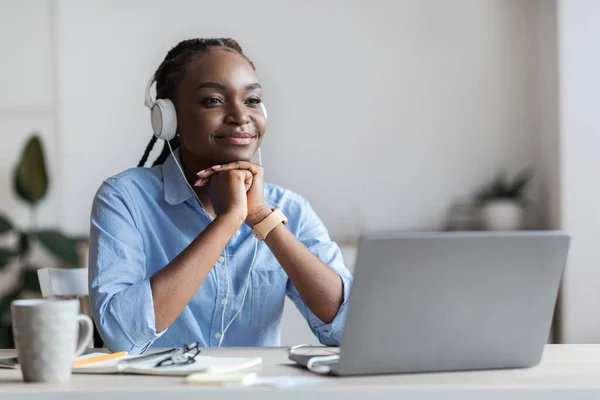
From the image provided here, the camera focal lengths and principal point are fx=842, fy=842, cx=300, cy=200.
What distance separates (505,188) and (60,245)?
2276 mm

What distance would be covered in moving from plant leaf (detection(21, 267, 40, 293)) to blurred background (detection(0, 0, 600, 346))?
0.09ft

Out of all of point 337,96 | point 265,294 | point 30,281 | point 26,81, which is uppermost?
point 26,81

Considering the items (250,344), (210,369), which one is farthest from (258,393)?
(250,344)

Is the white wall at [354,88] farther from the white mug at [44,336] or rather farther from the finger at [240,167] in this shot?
the white mug at [44,336]

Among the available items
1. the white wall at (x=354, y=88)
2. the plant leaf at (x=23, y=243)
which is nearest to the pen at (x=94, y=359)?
the white wall at (x=354, y=88)

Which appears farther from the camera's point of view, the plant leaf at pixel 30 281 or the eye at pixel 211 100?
the plant leaf at pixel 30 281

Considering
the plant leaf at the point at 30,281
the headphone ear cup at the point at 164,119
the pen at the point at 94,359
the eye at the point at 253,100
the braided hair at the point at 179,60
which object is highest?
the braided hair at the point at 179,60

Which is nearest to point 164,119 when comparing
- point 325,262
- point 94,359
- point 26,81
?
point 325,262

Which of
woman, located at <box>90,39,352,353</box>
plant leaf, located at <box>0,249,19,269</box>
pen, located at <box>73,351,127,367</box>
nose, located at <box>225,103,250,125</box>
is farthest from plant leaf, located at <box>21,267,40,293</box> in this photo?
pen, located at <box>73,351,127,367</box>

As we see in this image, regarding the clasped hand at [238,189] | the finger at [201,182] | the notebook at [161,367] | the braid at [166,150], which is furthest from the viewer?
the braid at [166,150]

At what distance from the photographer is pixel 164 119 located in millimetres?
1834

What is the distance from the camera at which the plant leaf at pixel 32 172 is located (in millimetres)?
4293

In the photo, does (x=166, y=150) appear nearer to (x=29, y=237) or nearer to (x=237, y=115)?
(x=237, y=115)

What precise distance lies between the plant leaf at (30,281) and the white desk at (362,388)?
335 centimetres
